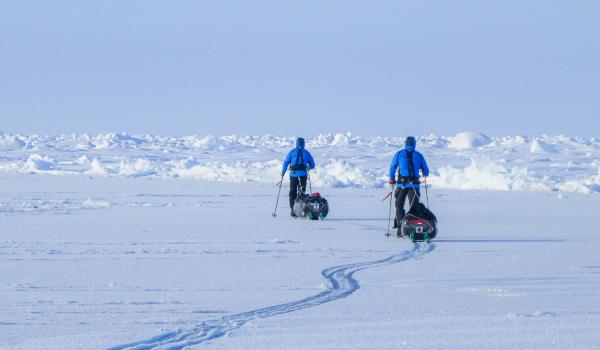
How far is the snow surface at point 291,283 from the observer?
6.29 meters

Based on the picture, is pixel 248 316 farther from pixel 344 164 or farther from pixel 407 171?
pixel 344 164

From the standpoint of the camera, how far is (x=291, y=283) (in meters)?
9.07

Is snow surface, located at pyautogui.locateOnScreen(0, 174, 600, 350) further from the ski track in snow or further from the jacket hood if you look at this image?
the jacket hood

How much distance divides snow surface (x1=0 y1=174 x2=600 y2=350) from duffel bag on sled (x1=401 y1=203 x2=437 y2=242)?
0.89ft

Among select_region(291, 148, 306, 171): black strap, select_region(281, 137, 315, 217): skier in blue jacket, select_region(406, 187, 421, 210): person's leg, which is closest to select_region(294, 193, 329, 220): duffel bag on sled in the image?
select_region(281, 137, 315, 217): skier in blue jacket

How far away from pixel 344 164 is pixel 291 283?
40.4 meters

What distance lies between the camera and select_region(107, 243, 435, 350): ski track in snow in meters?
5.99

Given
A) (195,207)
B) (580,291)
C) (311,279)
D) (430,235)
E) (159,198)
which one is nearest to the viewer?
(580,291)

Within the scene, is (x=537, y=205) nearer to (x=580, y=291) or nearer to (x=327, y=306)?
(x=580, y=291)

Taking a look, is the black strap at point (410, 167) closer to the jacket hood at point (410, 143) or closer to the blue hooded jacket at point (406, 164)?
the blue hooded jacket at point (406, 164)

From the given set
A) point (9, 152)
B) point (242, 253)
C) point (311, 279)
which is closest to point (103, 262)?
point (242, 253)

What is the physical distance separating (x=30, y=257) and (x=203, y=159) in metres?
66.5

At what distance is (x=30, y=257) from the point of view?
11.3 metres

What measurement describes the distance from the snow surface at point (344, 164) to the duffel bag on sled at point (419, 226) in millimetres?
21397
